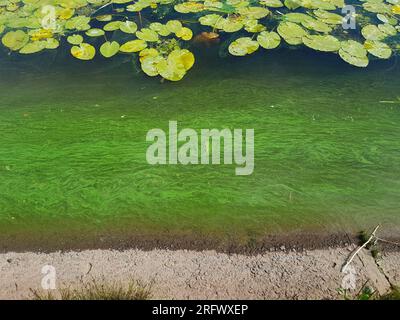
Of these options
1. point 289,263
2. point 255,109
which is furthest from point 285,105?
point 289,263

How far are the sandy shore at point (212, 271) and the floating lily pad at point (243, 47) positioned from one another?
1.80 m

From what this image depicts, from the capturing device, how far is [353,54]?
3.06 metres

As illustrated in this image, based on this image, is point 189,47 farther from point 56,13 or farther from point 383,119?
point 383,119

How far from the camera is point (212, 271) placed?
1739mm

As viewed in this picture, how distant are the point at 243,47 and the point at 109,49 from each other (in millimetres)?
1030

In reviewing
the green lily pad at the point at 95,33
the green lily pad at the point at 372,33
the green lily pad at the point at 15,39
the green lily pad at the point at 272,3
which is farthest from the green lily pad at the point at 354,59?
the green lily pad at the point at 15,39

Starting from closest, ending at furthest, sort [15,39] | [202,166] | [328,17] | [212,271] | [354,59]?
1. [212,271]
2. [202,166]
3. [354,59]
4. [15,39]
5. [328,17]

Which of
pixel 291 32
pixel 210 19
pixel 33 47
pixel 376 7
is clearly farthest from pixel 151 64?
pixel 376 7

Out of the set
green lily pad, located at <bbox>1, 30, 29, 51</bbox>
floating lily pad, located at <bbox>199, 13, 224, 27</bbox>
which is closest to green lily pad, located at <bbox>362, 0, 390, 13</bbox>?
floating lily pad, located at <bbox>199, 13, 224, 27</bbox>

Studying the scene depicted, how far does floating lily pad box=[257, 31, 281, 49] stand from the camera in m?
3.17

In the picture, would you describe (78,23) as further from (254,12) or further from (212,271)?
(212,271)

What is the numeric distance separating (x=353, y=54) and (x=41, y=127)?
2284 mm

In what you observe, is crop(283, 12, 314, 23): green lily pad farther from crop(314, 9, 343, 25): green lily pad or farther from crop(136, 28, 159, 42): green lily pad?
crop(136, 28, 159, 42): green lily pad

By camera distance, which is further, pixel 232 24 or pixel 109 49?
pixel 232 24
